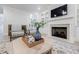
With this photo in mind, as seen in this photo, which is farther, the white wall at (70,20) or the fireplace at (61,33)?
the fireplace at (61,33)

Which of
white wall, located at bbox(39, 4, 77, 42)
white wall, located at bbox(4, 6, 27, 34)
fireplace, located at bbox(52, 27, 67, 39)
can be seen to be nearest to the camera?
white wall, located at bbox(4, 6, 27, 34)

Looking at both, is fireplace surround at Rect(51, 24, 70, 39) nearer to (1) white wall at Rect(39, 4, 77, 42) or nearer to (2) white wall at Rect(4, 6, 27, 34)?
(1) white wall at Rect(39, 4, 77, 42)

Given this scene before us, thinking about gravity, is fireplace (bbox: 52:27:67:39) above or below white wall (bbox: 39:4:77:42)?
below

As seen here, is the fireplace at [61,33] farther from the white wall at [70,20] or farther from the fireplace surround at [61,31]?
the white wall at [70,20]

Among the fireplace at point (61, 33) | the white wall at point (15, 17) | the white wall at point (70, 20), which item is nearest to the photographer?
the white wall at point (15, 17)

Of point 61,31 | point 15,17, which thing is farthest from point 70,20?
point 15,17

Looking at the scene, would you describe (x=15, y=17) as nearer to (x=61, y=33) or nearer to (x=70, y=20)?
(x=61, y=33)

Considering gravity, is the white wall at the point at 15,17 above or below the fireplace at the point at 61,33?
above

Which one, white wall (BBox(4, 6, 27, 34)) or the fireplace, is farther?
the fireplace

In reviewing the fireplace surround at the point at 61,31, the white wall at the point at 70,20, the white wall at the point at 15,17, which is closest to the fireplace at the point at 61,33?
the fireplace surround at the point at 61,31

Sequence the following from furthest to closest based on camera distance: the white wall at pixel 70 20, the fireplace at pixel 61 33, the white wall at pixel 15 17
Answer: the fireplace at pixel 61 33
the white wall at pixel 70 20
the white wall at pixel 15 17

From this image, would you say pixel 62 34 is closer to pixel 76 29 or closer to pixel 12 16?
pixel 76 29

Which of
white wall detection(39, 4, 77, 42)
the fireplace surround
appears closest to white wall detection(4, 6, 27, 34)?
white wall detection(39, 4, 77, 42)
